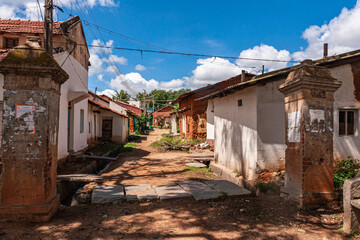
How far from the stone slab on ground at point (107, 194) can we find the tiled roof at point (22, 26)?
267 inches

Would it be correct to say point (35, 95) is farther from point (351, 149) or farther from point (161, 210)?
point (351, 149)

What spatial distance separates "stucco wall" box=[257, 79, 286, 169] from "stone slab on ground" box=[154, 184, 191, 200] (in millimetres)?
2355

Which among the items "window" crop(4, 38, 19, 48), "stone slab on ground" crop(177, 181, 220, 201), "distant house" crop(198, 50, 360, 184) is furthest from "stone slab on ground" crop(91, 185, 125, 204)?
"window" crop(4, 38, 19, 48)

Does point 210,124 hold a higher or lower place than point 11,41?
lower

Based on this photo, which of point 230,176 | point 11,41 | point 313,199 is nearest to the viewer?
point 313,199

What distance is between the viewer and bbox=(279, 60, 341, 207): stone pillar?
12.3 ft

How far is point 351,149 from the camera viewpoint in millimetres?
6258

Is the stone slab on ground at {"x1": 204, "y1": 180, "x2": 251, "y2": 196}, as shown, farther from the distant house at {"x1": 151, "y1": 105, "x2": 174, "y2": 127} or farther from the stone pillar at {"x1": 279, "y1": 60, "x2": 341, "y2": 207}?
the distant house at {"x1": 151, "y1": 105, "x2": 174, "y2": 127}

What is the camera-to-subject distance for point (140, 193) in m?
4.77

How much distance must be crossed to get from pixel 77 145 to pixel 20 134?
7.67 m

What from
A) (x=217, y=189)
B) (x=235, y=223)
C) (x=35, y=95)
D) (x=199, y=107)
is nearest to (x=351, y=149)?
(x=217, y=189)

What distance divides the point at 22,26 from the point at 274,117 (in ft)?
33.2

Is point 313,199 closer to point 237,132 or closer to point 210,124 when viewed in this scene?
point 237,132

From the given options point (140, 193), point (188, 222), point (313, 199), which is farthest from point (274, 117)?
point (140, 193)
